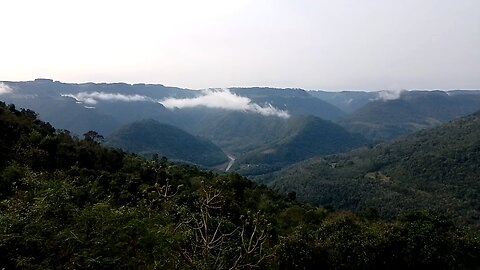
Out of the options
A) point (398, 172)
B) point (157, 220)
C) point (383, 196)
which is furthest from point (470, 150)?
point (157, 220)

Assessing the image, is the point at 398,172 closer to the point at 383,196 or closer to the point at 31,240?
the point at 383,196

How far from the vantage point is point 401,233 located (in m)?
22.1

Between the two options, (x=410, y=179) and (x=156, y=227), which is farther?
(x=410, y=179)

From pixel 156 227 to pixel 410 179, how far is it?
89.8 meters

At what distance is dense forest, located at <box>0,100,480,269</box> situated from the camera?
1076 centimetres

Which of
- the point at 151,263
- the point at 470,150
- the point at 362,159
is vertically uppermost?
the point at 151,263

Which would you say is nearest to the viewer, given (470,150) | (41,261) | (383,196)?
(41,261)

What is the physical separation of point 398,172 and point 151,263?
324ft

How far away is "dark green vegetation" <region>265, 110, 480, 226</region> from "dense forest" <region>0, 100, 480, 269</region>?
40.4m

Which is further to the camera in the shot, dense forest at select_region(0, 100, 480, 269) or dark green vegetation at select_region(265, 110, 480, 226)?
dark green vegetation at select_region(265, 110, 480, 226)

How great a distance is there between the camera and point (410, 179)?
306ft

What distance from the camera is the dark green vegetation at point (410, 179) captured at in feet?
243

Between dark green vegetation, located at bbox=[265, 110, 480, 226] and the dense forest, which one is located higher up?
the dense forest

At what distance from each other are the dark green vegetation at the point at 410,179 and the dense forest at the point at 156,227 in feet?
132
